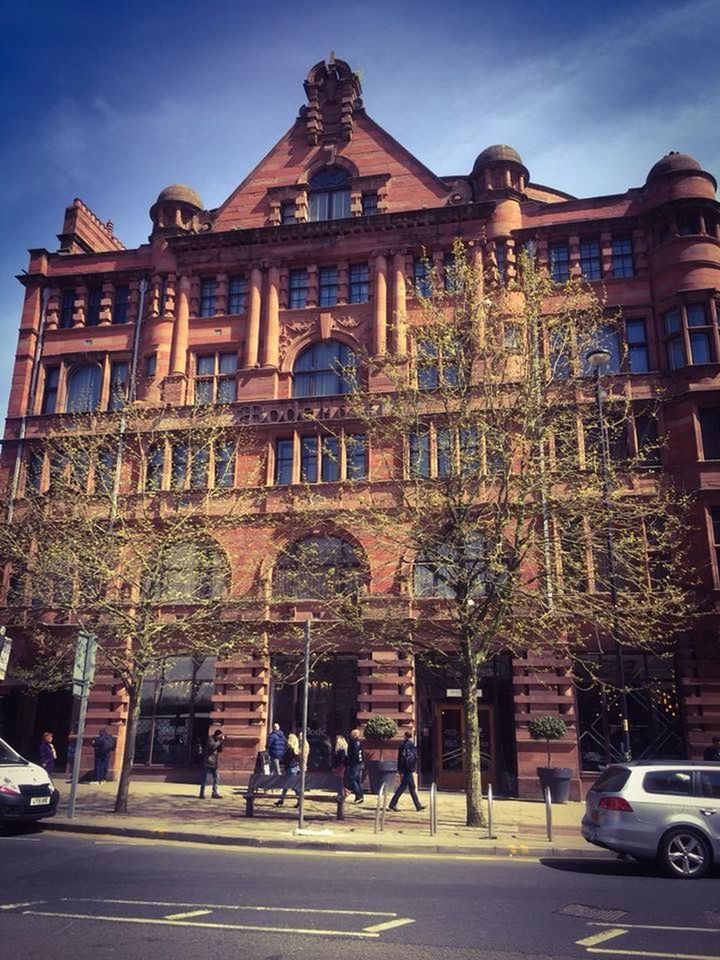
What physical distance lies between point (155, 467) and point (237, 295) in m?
8.36

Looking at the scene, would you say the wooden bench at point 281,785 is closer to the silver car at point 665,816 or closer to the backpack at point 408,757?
the backpack at point 408,757

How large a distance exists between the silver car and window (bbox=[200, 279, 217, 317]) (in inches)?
1012

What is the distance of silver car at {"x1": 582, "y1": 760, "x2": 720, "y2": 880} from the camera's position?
11570 millimetres

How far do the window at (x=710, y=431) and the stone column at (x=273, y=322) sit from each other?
15.8 meters

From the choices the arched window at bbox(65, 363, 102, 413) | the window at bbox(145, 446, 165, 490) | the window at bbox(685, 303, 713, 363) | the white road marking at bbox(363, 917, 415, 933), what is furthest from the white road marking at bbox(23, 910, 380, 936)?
the arched window at bbox(65, 363, 102, 413)

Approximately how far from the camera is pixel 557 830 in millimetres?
16328

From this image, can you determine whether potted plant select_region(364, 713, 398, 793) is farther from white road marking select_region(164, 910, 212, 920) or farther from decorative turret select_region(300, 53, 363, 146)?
decorative turret select_region(300, 53, 363, 146)

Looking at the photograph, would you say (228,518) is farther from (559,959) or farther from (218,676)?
(559,959)

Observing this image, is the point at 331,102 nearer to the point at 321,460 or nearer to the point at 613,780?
the point at 321,460

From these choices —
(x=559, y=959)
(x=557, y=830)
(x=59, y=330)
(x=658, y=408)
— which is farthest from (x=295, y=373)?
(x=559, y=959)

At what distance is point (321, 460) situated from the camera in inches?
1143

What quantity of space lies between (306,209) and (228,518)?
15630 mm

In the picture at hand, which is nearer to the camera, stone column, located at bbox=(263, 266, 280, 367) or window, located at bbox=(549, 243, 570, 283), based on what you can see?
window, located at bbox=(549, 243, 570, 283)

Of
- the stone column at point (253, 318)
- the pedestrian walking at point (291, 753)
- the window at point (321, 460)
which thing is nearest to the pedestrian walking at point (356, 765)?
the pedestrian walking at point (291, 753)
